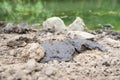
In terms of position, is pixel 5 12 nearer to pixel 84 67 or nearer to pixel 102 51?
pixel 102 51

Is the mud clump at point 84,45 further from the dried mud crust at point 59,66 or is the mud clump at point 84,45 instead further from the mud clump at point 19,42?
the mud clump at point 19,42

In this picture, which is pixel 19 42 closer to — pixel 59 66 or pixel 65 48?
pixel 65 48

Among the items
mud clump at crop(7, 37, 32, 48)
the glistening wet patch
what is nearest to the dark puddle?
the glistening wet patch

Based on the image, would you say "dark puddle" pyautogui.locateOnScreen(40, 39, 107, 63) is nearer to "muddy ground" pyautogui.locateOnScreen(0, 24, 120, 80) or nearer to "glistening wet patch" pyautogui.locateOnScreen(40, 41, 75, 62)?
"glistening wet patch" pyautogui.locateOnScreen(40, 41, 75, 62)

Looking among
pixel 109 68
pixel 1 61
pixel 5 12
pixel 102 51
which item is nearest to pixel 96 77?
pixel 109 68

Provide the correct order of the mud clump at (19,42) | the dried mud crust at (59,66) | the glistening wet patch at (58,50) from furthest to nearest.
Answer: the mud clump at (19,42)
the glistening wet patch at (58,50)
the dried mud crust at (59,66)

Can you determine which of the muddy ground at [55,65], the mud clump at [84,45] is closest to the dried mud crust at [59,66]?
the muddy ground at [55,65]

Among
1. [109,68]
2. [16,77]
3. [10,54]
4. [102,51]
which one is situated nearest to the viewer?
[16,77]
